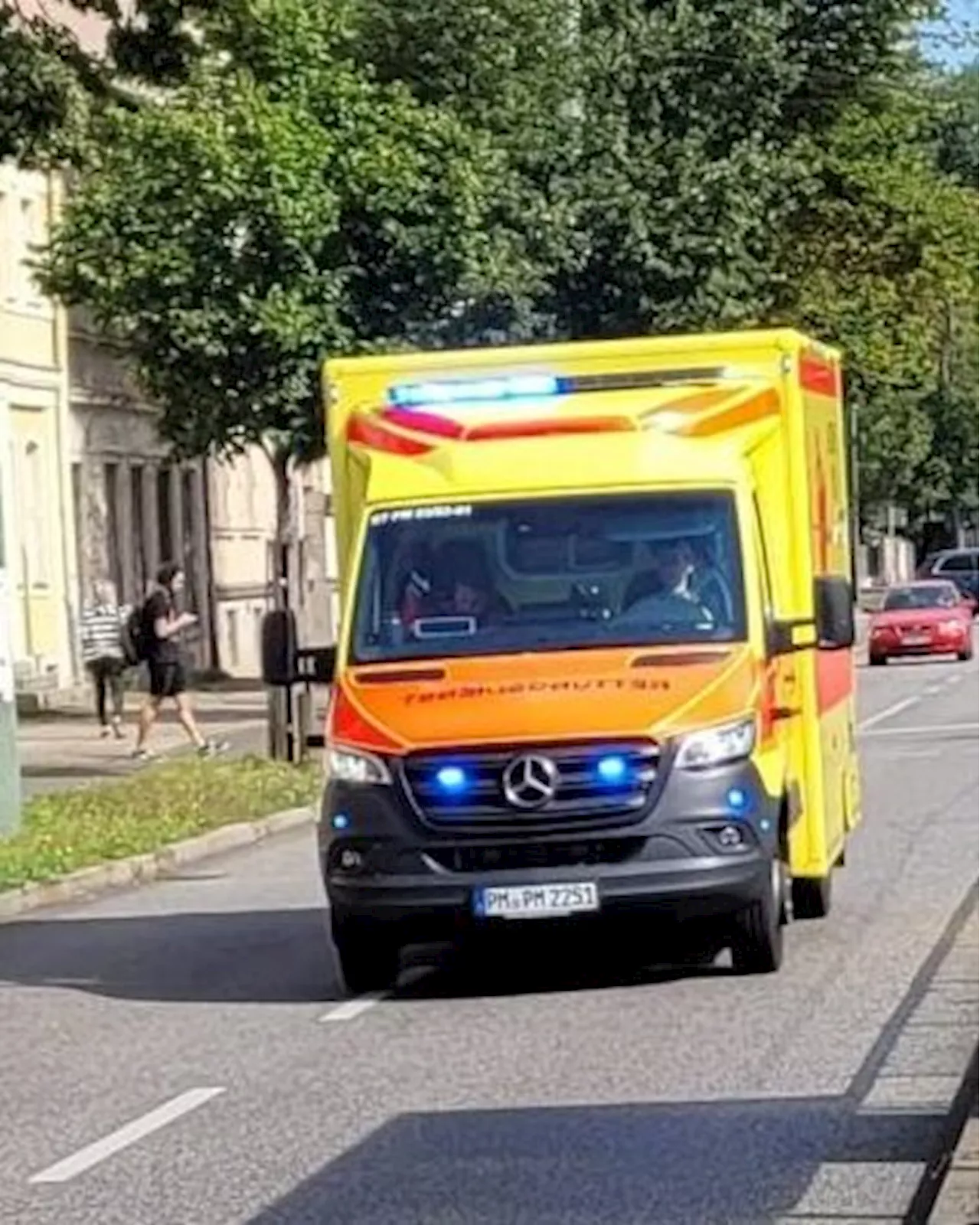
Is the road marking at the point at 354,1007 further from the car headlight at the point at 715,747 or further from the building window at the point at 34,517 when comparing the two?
the building window at the point at 34,517

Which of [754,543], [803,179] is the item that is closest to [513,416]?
[754,543]

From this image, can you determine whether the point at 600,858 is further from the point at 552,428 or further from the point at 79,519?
the point at 79,519

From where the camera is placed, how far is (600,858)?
14.4 m

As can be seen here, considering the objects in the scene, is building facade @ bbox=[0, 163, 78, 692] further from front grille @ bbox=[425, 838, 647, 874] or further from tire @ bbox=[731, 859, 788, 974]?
front grille @ bbox=[425, 838, 647, 874]


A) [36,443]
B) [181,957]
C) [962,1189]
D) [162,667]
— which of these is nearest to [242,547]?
[36,443]

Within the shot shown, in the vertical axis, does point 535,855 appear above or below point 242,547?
below

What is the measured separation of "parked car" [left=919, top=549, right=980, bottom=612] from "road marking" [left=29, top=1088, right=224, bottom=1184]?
212ft

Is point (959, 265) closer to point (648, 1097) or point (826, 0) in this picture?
point (826, 0)

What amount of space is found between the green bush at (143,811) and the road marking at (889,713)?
779 cm

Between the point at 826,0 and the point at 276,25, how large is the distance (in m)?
13.0

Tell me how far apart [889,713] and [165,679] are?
373 inches

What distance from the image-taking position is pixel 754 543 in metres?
15.4

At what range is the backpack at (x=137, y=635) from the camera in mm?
34219

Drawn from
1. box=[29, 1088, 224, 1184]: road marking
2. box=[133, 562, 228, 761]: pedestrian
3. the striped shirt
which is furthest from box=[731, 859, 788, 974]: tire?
the striped shirt
